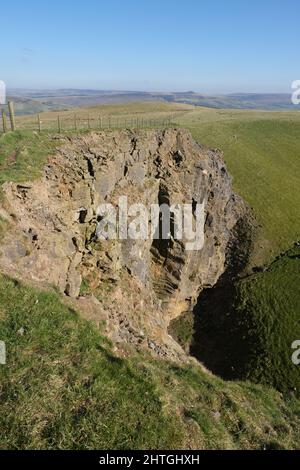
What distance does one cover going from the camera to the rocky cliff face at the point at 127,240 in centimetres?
2244

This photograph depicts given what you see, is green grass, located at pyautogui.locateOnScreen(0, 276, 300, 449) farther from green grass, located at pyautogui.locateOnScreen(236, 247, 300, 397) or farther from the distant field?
the distant field

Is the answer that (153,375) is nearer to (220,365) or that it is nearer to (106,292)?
(106,292)

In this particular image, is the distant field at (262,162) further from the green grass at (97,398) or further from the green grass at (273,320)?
the green grass at (97,398)

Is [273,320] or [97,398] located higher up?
[97,398]

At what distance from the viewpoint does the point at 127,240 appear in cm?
3494

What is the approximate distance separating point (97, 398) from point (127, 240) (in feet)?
75.1

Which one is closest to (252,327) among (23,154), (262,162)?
(23,154)

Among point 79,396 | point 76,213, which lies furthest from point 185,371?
point 76,213

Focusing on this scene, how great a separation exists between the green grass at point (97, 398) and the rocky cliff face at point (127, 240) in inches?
140

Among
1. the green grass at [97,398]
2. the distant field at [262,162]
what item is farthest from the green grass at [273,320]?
the green grass at [97,398]

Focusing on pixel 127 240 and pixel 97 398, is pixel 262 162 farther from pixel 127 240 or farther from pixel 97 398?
pixel 97 398

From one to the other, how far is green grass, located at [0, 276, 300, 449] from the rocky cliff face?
356 centimetres
